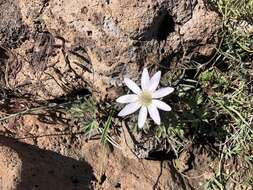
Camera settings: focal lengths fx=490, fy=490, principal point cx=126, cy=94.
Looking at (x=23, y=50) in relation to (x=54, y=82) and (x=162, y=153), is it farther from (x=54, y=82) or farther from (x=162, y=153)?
(x=162, y=153)

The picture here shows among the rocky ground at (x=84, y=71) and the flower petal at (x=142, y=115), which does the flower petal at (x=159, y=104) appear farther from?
the rocky ground at (x=84, y=71)

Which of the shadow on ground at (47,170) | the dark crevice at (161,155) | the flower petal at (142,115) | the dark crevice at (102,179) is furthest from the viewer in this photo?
the dark crevice at (161,155)

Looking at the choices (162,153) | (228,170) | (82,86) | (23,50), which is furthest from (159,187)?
(23,50)

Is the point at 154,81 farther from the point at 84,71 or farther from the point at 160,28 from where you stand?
the point at 84,71

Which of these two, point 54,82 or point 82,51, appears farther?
point 54,82

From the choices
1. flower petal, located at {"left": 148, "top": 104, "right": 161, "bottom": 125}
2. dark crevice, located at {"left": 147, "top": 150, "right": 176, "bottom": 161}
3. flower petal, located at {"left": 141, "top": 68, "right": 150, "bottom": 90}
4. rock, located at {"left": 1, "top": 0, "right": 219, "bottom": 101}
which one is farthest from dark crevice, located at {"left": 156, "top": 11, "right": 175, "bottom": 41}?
dark crevice, located at {"left": 147, "top": 150, "right": 176, "bottom": 161}

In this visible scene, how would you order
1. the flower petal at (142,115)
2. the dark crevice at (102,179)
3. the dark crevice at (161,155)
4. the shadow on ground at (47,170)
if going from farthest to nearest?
the dark crevice at (161,155), the dark crevice at (102,179), the flower petal at (142,115), the shadow on ground at (47,170)

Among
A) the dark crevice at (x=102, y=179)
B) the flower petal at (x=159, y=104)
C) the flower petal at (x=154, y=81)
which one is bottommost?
the dark crevice at (x=102, y=179)

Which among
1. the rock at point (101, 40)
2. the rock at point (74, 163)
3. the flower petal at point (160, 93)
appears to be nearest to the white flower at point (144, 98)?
the flower petal at point (160, 93)
